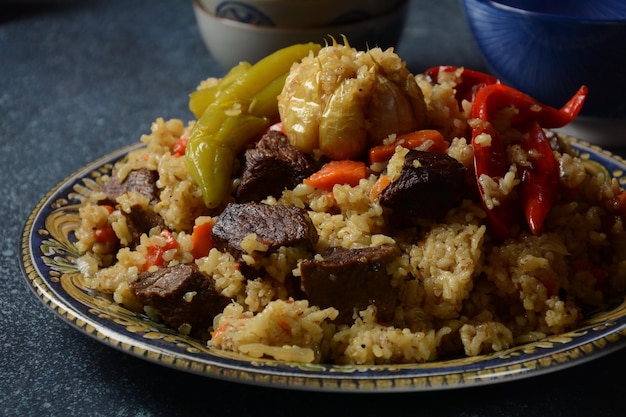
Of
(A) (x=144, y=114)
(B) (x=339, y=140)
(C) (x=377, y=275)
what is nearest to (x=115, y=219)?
(B) (x=339, y=140)

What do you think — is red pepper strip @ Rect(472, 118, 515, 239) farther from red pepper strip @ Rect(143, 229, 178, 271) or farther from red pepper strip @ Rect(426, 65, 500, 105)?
red pepper strip @ Rect(143, 229, 178, 271)

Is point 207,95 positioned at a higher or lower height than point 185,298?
higher

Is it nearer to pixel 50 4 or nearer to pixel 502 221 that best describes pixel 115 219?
pixel 502 221

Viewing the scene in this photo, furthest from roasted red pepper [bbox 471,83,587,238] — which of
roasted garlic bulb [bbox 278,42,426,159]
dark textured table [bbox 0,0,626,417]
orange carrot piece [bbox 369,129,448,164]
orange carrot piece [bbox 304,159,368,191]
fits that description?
dark textured table [bbox 0,0,626,417]

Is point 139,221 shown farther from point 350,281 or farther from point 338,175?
point 350,281

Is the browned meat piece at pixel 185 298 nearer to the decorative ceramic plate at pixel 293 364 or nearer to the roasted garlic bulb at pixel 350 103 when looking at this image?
the decorative ceramic plate at pixel 293 364

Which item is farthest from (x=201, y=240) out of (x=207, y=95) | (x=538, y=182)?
(x=538, y=182)

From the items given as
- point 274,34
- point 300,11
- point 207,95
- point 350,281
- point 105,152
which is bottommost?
point 105,152
